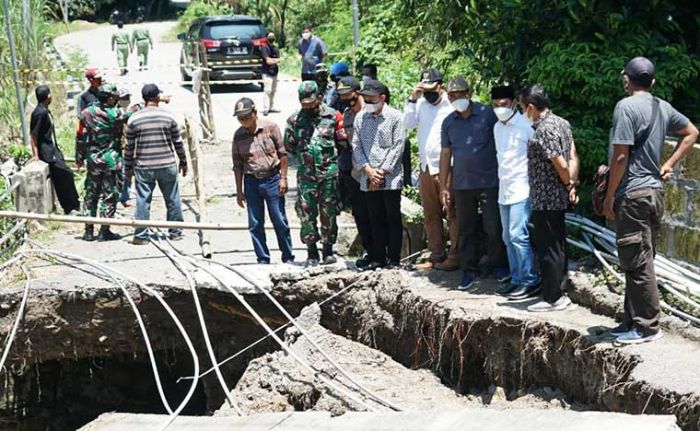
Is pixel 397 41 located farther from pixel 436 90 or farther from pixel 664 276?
pixel 664 276

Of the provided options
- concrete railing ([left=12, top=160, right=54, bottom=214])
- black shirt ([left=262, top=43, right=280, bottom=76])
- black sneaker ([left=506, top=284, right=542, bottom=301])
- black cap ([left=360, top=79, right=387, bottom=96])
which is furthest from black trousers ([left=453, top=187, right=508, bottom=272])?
black shirt ([left=262, top=43, right=280, bottom=76])

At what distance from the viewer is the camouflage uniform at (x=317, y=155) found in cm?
984

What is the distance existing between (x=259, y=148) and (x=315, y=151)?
595 mm

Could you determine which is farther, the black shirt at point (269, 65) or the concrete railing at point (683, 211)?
the black shirt at point (269, 65)

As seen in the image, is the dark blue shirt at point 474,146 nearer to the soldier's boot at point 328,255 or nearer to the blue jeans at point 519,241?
the blue jeans at point 519,241

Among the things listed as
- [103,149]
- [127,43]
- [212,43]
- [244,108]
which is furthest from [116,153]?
[127,43]

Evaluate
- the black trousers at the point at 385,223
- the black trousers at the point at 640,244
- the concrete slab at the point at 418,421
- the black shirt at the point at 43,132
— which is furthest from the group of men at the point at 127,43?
the black trousers at the point at 640,244

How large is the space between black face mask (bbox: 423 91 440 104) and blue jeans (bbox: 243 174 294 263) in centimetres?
175

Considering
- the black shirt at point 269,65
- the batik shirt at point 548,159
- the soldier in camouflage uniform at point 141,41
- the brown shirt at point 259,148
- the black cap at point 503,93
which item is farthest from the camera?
the soldier in camouflage uniform at point 141,41

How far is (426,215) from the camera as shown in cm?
970

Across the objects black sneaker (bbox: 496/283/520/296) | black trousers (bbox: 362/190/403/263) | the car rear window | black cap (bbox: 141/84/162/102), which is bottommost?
black sneaker (bbox: 496/283/520/296)

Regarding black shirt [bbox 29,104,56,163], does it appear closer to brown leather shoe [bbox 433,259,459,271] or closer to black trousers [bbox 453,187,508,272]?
brown leather shoe [bbox 433,259,459,271]

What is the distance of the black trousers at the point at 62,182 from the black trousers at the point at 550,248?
6.28m

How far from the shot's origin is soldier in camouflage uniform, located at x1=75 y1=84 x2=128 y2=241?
1151cm
